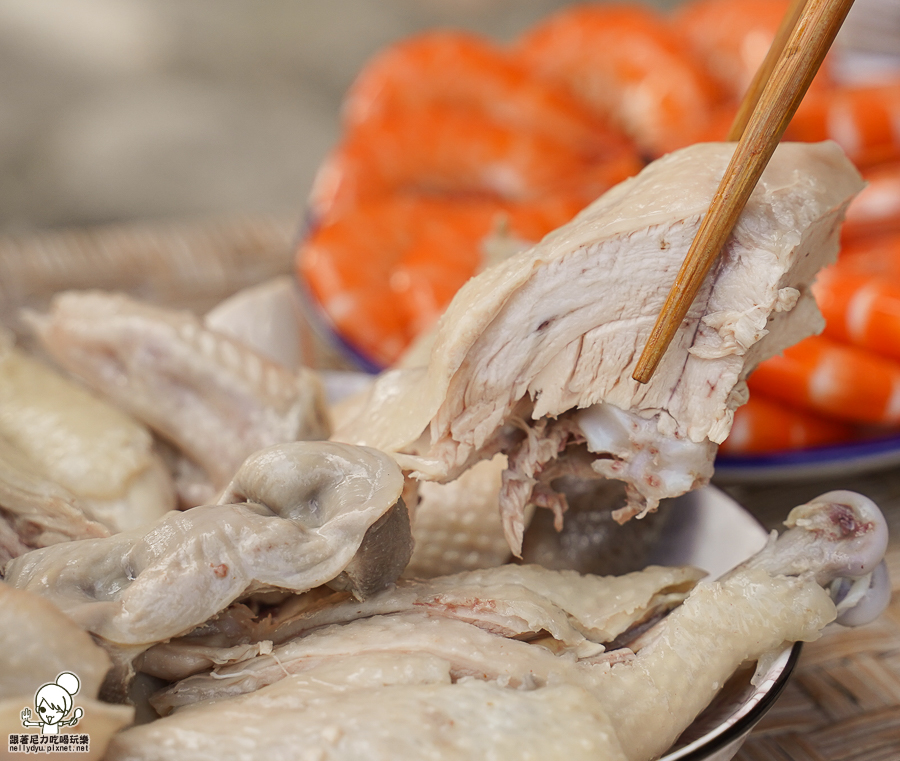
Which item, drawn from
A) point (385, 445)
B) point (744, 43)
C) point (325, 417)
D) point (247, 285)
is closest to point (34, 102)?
point (247, 285)

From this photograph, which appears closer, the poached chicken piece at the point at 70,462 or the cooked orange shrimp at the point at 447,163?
the poached chicken piece at the point at 70,462

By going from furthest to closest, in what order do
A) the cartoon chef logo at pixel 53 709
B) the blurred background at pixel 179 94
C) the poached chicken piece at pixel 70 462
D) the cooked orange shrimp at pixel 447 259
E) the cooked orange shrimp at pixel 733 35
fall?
the blurred background at pixel 179 94, the cooked orange shrimp at pixel 733 35, the cooked orange shrimp at pixel 447 259, the poached chicken piece at pixel 70 462, the cartoon chef logo at pixel 53 709

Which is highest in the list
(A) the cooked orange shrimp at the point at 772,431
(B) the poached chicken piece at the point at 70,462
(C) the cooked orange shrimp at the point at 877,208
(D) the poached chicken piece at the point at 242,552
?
(C) the cooked orange shrimp at the point at 877,208

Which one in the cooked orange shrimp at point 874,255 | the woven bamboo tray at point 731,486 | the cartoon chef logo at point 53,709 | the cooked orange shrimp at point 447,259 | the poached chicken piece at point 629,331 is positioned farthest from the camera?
the cooked orange shrimp at point 447,259

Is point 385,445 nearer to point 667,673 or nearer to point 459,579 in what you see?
point 459,579

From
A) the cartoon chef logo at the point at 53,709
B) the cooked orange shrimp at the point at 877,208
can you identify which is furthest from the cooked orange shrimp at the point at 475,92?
the cartoon chef logo at the point at 53,709

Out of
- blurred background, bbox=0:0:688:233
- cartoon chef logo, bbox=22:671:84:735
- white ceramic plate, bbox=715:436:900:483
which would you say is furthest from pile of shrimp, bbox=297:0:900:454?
blurred background, bbox=0:0:688:233

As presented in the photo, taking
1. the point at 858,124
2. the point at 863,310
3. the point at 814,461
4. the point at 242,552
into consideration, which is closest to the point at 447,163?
the point at 858,124

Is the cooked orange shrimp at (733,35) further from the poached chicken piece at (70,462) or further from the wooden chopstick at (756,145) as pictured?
the poached chicken piece at (70,462)
